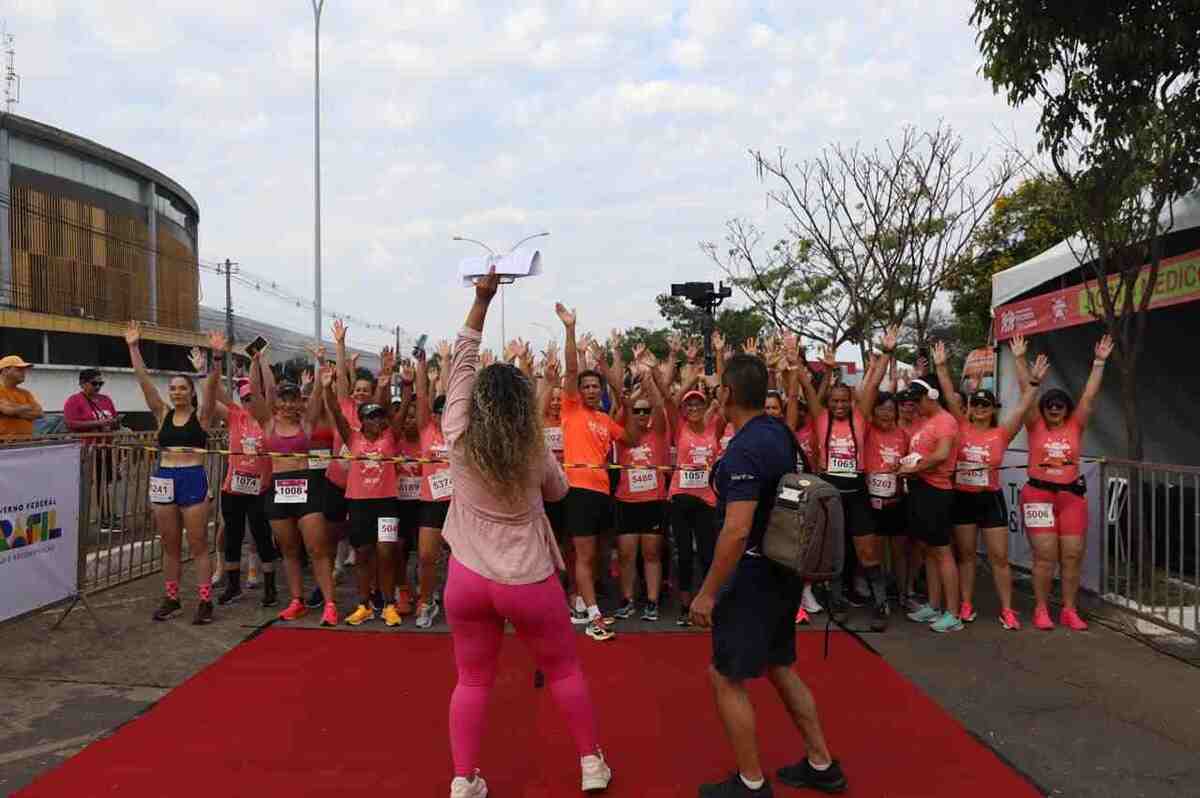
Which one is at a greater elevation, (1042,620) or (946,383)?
(946,383)

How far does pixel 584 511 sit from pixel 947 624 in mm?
2810

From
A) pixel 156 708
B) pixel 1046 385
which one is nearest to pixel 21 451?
pixel 156 708

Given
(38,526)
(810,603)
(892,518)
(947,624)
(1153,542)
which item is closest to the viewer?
(38,526)

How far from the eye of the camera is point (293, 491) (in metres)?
6.41

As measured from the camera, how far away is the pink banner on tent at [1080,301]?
8062 mm

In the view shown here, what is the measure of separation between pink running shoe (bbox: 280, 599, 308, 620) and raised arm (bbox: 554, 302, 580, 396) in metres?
2.68

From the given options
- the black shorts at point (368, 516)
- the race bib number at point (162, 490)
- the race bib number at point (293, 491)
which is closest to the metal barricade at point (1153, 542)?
the black shorts at point (368, 516)

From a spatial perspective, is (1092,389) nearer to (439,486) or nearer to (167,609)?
(439,486)

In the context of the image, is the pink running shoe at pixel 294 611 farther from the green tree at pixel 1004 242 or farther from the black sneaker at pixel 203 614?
the green tree at pixel 1004 242

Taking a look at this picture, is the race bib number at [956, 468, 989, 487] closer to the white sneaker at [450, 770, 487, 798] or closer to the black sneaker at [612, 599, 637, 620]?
the black sneaker at [612, 599, 637, 620]

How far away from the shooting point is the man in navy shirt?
11.3 feet

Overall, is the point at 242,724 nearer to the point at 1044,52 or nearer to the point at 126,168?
the point at 1044,52

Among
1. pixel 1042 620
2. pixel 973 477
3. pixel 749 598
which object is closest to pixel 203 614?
pixel 749 598

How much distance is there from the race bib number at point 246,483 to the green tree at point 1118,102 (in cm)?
697
